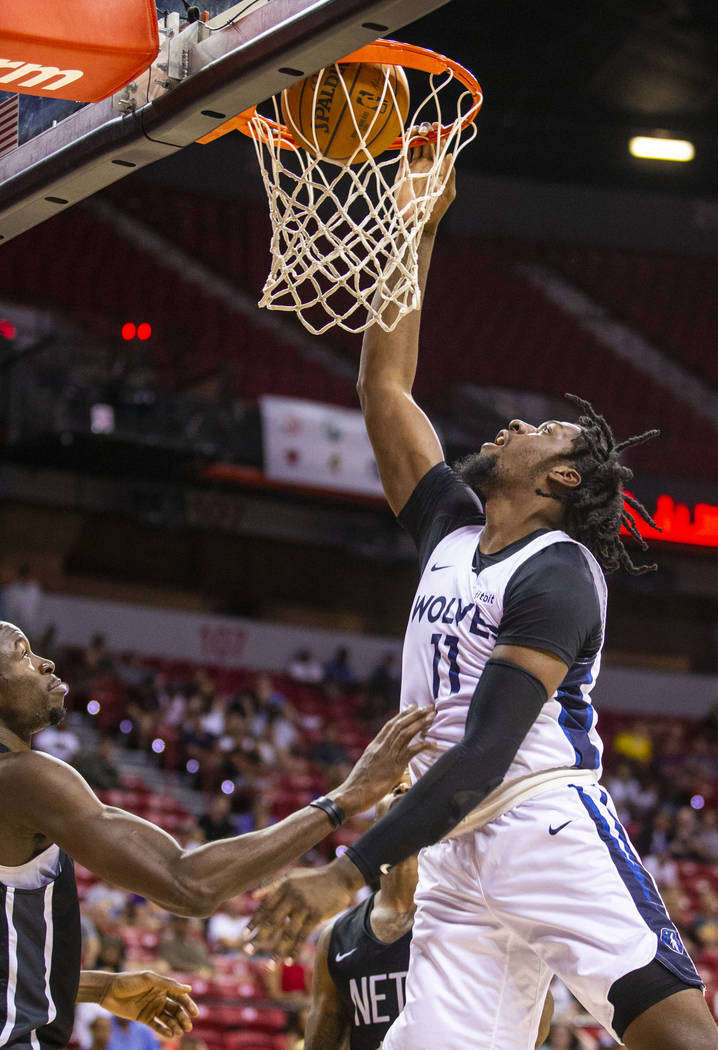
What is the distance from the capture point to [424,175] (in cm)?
402

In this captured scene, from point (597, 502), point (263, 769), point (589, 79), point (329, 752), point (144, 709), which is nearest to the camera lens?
point (597, 502)

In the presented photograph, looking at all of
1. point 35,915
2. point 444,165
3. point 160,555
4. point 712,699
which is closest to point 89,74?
point 444,165

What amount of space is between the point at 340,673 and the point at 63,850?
1325 cm

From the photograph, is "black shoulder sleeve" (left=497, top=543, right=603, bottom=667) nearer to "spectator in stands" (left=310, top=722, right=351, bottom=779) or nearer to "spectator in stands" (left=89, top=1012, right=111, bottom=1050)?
"spectator in stands" (left=89, top=1012, right=111, bottom=1050)

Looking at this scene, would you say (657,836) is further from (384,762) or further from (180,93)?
(180,93)

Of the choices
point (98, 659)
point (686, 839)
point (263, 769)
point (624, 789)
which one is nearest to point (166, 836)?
point (263, 769)

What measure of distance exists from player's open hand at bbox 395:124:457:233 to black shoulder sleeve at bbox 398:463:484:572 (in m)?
0.77

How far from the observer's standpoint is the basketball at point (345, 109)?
12.2 ft

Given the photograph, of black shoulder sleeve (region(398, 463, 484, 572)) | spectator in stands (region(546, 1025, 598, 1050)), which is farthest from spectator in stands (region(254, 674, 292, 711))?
black shoulder sleeve (region(398, 463, 484, 572))

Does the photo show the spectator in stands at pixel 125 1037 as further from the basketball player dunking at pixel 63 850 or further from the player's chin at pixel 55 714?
the player's chin at pixel 55 714

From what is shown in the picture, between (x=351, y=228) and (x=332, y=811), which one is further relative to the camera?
(x=351, y=228)

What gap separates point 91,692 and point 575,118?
8087 millimetres

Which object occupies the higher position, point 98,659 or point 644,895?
point 644,895

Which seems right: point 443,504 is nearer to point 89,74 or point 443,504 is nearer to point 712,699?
point 89,74
